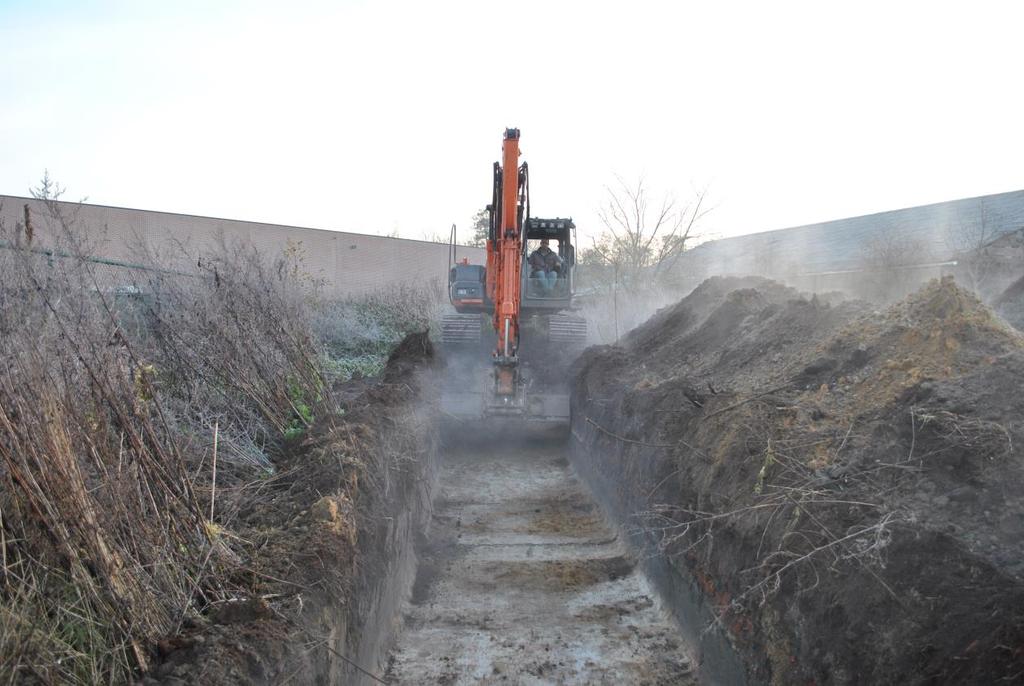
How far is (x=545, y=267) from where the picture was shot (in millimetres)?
13719

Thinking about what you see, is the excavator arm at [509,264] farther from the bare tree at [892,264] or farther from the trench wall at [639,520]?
the bare tree at [892,264]

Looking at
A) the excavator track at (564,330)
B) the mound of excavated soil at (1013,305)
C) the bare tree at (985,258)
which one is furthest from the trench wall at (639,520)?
the bare tree at (985,258)

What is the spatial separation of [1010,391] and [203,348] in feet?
20.2

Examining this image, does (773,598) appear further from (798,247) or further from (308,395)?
(798,247)

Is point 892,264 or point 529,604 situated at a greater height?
point 892,264

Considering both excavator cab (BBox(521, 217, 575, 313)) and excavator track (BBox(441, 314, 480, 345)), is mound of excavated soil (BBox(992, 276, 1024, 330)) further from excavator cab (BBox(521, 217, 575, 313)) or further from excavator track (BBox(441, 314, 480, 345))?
excavator track (BBox(441, 314, 480, 345))

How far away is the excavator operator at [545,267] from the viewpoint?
13594 mm

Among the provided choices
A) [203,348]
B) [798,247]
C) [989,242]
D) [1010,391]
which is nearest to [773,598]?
[1010,391]

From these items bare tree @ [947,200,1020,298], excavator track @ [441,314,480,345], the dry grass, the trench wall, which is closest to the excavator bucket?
the trench wall

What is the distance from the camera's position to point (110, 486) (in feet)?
10.4

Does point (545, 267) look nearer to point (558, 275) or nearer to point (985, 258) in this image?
point (558, 275)

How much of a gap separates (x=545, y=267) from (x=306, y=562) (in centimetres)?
1022

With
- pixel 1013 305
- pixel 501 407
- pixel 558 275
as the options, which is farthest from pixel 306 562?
pixel 558 275

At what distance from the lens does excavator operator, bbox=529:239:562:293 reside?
44.6 ft
